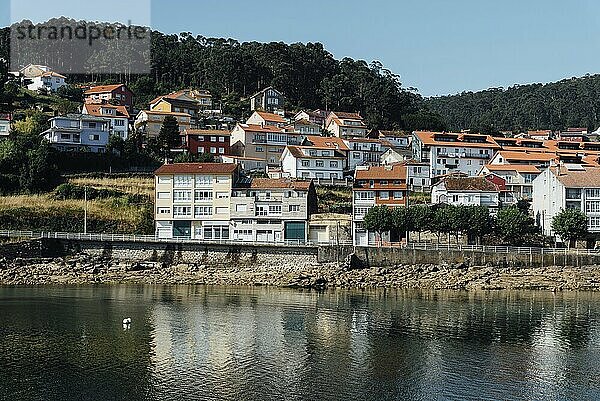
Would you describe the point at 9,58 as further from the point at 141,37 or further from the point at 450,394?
the point at 450,394

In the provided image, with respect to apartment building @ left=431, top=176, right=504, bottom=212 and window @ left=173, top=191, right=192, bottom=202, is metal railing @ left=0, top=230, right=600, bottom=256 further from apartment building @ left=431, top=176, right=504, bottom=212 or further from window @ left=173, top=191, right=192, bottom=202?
apartment building @ left=431, top=176, right=504, bottom=212

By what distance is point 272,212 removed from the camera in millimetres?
47719

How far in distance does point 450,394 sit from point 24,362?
13.3m

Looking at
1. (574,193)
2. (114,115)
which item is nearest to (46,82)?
(114,115)

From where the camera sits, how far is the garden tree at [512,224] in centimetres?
4478

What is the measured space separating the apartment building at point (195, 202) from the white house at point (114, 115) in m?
16.5

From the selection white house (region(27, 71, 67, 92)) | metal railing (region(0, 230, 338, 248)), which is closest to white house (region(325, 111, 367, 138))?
metal railing (region(0, 230, 338, 248))

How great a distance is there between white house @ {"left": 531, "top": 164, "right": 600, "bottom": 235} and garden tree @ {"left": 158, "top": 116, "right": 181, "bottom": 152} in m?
28.7

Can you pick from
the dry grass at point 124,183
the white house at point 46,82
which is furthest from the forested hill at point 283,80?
the dry grass at point 124,183

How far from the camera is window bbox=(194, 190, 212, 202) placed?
4856 cm

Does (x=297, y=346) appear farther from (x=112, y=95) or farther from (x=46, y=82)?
(x=46, y=82)

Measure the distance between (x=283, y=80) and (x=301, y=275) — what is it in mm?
51393

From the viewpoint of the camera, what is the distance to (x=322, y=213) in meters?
50.5

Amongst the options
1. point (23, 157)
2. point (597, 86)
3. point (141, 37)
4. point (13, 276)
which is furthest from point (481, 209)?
point (597, 86)
